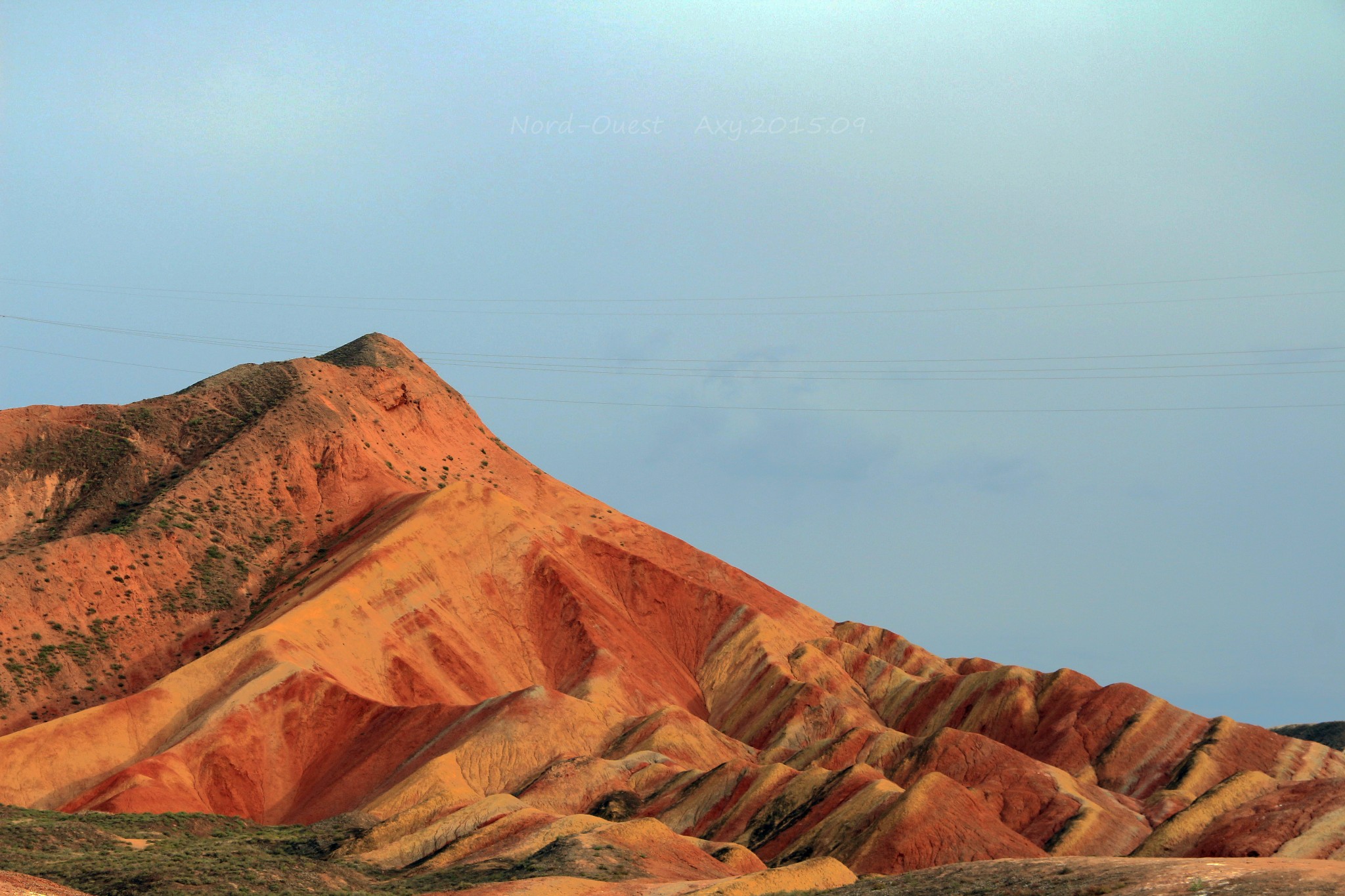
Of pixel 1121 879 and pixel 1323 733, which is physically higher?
pixel 1323 733

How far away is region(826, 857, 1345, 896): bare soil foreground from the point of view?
26.3 meters

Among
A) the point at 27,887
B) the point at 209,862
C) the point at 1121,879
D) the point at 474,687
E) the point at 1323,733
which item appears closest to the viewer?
the point at 1121,879

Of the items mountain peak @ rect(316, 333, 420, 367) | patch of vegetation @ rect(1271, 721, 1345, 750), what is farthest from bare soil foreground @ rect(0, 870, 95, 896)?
patch of vegetation @ rect(1271, 721, 1345, 750)

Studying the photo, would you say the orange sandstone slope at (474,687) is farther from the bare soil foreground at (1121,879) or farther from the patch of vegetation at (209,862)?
the bare soil foreground at (1121,879)

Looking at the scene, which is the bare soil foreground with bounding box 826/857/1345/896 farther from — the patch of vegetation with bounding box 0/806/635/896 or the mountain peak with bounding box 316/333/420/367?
the mountain peak with bounding box 316/333/420/367

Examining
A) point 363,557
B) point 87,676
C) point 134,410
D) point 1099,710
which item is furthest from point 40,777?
point 1099,710

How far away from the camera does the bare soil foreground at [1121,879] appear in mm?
26281

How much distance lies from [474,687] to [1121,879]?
5978 centimetres

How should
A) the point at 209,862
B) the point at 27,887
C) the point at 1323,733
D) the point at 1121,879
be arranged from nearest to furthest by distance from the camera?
the point at 1121,879, the point at 27,887, the point at 209,862, the point at 1323,733

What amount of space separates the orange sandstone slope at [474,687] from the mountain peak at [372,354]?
19.9 inches

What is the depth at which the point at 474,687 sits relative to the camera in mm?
83312

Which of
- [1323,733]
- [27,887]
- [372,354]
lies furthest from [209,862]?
[1323,733]

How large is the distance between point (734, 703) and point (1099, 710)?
26.1 m

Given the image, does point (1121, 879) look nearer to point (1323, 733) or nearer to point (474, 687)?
point (474, 687)
